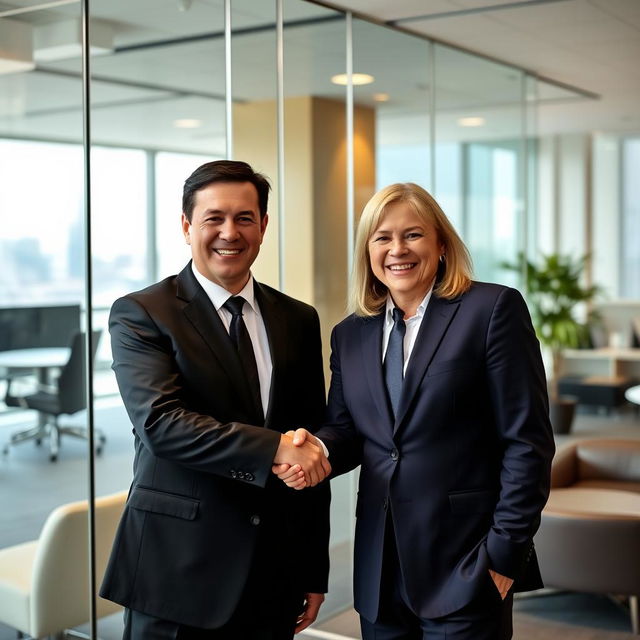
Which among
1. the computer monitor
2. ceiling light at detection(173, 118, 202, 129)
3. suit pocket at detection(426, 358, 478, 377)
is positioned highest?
ceiling light at detection(173, 118, 202, 129)

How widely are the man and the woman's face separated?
32 centimetres

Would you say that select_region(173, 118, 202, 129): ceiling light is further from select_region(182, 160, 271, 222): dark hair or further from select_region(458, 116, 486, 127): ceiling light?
select_region(458, 116, 486, 127): ceiling light

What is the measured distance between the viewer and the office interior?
3.30 metres

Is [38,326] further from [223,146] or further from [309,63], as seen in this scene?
[309,63]

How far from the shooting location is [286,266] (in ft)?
14.8

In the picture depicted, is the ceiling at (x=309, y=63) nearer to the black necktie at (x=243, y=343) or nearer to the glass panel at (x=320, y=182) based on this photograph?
the glass panel at (x=320, y=182)

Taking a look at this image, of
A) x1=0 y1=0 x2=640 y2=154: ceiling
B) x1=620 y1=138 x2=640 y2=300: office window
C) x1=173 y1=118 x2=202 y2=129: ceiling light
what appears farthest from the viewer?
x1=620 y1=138 x2=640 y2=300: office window

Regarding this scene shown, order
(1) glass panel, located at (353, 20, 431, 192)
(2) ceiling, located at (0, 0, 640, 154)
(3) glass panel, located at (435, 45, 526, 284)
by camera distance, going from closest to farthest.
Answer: (2) ceiling, located at (0, 0, 640, 154) < (1) glass panel, located at (353, 20, 431, 192) < (3) glass panel, located at (435, 45, 526, 284)

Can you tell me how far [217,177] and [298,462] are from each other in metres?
0.73

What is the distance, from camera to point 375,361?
2359 mm

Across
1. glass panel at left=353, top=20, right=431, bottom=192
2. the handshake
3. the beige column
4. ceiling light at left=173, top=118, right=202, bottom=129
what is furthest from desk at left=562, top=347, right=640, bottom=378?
the handshake

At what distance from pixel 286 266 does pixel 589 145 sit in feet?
26.8

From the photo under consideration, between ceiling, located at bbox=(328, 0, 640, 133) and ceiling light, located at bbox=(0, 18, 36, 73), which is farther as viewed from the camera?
ceiling, located at bbox=(328, 0, 640, 133)

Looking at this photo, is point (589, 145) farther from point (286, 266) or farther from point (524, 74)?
point (286, 266)
